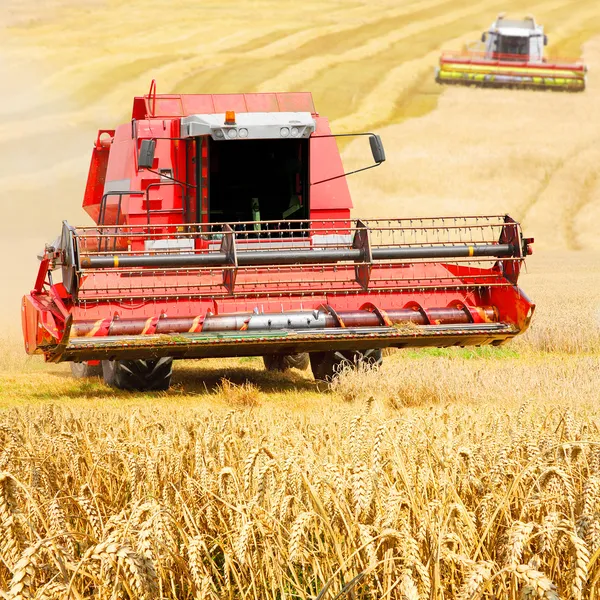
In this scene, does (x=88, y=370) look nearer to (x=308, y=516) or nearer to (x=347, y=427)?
(x=347, y=427)

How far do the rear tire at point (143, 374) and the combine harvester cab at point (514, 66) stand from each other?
45.8 metres

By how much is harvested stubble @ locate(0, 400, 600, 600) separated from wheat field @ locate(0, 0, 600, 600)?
1cm

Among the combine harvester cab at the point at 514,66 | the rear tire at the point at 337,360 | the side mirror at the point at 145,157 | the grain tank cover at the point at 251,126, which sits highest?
the combine harvester cab at the point at 514,66

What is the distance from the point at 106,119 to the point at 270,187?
136 feet

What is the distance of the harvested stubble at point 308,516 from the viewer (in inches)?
97.3

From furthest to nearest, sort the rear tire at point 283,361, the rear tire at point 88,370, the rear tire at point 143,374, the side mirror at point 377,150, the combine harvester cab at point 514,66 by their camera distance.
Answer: the combine harvester cab at point 514,66, the rear tire at point 283,361, the rear tire at point 88,370, the side mirror at point 377,150, the rear tire at point 143,374

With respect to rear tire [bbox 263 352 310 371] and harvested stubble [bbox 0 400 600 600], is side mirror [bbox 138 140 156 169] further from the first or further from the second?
harvested stubble [bbox 0 400 600 600]

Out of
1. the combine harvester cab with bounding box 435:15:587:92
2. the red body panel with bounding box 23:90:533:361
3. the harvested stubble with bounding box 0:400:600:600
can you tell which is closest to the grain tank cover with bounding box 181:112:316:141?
the red body panel with bounding box 23:90:533:361

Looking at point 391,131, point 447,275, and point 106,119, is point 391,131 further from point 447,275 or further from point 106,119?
point 447,275

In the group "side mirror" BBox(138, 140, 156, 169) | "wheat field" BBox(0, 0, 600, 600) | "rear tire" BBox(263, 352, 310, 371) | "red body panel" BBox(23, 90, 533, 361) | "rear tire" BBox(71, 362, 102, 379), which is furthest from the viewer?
"rear tire" BBox(263, 352, 310, 371)

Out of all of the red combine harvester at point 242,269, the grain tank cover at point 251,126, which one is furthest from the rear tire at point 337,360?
the grain tank cover at point 251,126

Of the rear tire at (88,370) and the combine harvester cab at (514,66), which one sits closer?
the rear tire at (88,370)

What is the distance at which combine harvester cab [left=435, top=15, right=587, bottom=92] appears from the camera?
5275 cm

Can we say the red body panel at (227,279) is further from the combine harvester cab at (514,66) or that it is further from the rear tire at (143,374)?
the combine harvester cab at (514,66)
